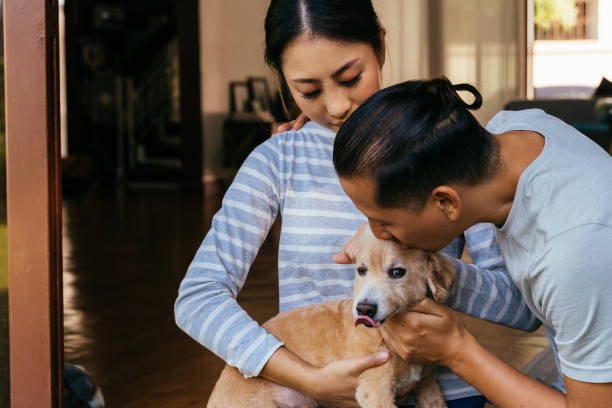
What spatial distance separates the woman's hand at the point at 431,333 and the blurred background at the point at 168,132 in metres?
0.73

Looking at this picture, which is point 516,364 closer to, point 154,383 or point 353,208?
point 154,383

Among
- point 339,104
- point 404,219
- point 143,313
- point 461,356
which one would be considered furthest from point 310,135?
point 143,313

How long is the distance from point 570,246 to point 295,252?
1.93 ft

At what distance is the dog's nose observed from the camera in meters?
1.32

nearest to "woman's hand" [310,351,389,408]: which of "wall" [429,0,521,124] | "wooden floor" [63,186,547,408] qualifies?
"wooden floor" [63,186,547,408]

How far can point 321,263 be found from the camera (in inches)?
60.3

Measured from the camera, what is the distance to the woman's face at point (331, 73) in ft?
4.73

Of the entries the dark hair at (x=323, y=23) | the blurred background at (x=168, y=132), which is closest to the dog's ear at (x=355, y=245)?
the dark hair at (x=323, y=23)

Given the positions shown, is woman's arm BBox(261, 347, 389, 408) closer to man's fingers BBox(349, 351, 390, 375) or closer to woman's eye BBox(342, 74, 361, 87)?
A: man's fingers BBox(349, 351, 390, 375)

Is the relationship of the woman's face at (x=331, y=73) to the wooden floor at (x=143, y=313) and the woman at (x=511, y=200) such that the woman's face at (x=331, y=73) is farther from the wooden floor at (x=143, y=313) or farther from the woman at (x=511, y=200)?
the wooden floor at (x=143, y=313)

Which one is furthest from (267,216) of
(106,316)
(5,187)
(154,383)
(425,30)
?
(425,30)

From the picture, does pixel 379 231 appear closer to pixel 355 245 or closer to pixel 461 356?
pixel 355 245

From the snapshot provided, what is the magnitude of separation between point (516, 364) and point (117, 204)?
6.94 metres

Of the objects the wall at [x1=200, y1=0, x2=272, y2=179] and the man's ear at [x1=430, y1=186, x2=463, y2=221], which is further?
the wall at [x1=200, y1=0, x2=272, y2=179]
